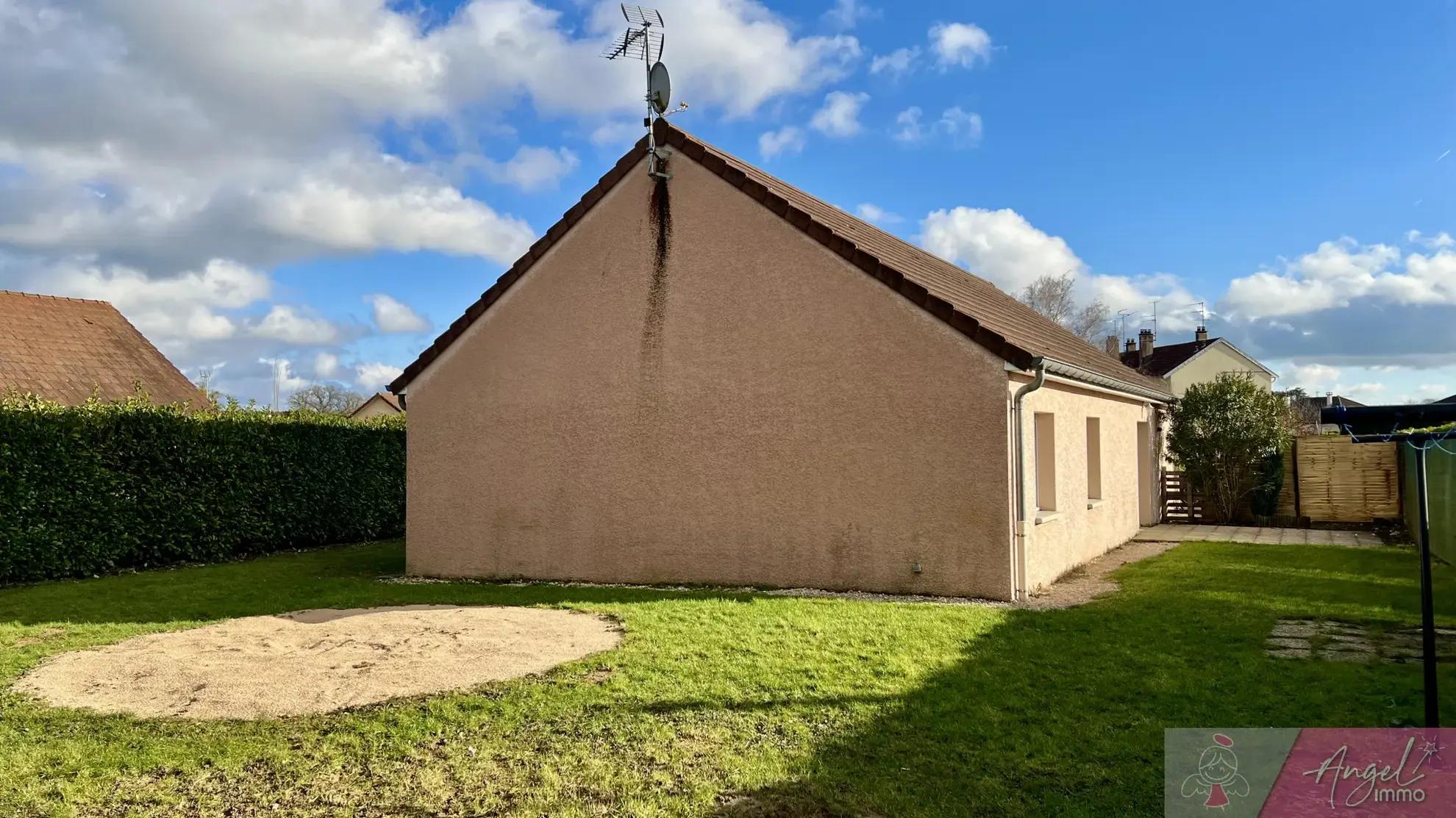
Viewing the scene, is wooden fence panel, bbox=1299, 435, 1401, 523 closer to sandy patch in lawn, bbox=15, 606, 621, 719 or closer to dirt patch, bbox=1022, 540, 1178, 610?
dirt patch, bbox=1022, 540, 1178, 610

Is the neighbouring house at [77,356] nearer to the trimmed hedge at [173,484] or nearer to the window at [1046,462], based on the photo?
the trimmed hedge at [173,484]

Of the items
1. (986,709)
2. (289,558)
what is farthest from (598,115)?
(986,709)

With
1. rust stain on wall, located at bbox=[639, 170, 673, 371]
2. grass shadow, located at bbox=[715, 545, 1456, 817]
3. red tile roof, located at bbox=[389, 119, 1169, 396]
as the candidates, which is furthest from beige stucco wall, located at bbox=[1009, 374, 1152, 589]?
rust stain on wall, located at bbox=[639, 170, 673, 371]

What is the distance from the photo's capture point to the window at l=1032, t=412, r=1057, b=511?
39.8 ft

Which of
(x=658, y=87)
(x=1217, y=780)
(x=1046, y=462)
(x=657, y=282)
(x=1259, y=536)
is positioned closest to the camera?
(x=1217, y=780)

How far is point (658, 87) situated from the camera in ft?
42.3

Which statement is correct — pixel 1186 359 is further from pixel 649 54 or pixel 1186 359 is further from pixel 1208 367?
pixel 649 54

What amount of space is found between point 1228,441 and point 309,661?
1944 cm

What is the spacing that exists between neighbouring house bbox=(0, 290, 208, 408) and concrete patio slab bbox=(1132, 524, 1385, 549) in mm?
22314

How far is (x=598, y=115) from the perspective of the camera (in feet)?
45.1

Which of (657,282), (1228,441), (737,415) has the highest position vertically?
(657,282)

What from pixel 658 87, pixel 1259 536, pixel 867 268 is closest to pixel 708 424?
pixel 867 268

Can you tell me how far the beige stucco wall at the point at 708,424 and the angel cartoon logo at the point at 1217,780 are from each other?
5007 mm

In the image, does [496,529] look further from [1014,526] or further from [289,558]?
[1014,526]
